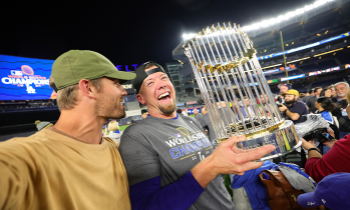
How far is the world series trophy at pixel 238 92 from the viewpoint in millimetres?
939

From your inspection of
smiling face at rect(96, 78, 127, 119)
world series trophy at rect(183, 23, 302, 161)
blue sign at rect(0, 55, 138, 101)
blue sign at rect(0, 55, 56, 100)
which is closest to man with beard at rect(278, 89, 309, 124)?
world series trophy at rect(183, 23, 302, 161)

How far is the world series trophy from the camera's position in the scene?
3.08 ft

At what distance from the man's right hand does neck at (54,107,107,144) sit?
2.41ft

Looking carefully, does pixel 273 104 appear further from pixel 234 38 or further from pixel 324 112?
pixel 324 112

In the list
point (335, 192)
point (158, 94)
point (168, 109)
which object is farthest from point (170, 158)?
point (335, 192)

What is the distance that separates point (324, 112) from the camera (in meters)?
3.22

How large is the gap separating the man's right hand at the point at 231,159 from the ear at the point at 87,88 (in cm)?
84

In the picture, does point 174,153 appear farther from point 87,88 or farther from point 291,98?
point 291,98

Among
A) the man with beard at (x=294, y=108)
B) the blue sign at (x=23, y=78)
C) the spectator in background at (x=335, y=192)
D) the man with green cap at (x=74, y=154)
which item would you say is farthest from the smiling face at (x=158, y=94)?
the blue sign at (x=23, y=78)

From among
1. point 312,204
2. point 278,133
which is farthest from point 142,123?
→ point 312,204

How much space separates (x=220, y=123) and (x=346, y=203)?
84cm

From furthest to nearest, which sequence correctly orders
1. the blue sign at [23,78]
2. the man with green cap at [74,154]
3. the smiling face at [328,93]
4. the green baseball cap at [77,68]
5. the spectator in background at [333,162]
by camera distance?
1. the blue sign at [23,78]
2. the smiling face at [328,93]
3. the spectator in background at [333,162]
4. the green baseball cap at [77,68]
5. the man with green cap at [74,154]

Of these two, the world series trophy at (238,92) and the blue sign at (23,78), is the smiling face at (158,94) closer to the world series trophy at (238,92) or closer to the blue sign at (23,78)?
the world series trophy at (238,92)

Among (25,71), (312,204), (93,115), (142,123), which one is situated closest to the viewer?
(93,115)
